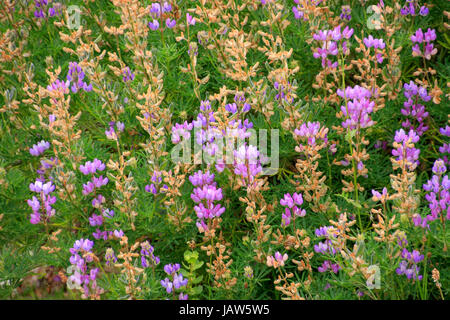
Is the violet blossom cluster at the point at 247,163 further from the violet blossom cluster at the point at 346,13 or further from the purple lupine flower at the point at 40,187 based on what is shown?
the violet blossom cluster at the point at 346,13

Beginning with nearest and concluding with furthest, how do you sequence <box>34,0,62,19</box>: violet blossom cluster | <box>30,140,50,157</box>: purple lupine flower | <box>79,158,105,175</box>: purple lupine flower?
<box>79,158,105,175</box>: purple lupine flower → <box>30,140,50,157</box>: purple lupine flower → <box>34,0,62,19</box>: violet blossom cluster

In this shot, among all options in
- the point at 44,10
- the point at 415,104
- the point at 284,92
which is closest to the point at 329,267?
the point at 284,92

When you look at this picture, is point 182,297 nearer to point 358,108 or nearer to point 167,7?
point 358,108

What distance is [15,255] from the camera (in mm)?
A: 2930

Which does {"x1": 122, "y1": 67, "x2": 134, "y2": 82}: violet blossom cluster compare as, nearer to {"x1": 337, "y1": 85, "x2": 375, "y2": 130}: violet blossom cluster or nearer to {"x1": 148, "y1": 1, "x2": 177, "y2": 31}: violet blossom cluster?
{"x1": 148, "y1": 1, "x2": 177, "y2": 31}: violet blossom cluster

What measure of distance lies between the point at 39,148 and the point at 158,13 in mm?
950

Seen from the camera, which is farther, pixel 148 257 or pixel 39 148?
pixel 39 148

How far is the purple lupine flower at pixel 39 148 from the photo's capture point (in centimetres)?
306

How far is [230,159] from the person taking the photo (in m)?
2.55

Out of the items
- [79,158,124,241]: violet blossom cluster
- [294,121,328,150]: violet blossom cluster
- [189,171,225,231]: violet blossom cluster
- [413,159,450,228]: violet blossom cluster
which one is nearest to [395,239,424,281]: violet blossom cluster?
[413,159,450,228]: violet blossom cluster

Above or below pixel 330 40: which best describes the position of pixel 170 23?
above

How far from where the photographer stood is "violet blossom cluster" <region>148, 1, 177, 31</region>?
3100 mm

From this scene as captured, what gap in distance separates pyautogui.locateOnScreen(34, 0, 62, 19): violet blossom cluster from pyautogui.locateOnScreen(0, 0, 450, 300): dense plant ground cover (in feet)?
0.05
